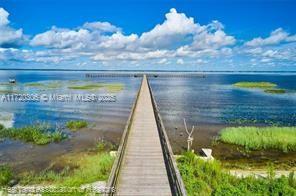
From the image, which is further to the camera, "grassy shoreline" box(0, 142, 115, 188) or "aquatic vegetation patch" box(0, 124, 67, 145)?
"aquatic vegetation patch" box(0, 124, 67, 145)

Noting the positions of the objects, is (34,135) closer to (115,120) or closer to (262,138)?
(115,120)

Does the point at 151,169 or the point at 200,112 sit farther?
the point at 200,112

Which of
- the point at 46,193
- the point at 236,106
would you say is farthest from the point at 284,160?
the point at 236,106

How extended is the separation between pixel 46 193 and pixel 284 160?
14.4m

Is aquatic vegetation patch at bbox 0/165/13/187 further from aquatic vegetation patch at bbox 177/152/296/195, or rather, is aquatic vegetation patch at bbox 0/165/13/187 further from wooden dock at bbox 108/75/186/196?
aquatic vegetation patch at bbox 177/152/296/195

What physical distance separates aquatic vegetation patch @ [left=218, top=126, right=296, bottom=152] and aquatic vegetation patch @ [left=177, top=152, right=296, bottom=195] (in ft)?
25.8

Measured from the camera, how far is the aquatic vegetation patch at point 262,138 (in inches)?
883

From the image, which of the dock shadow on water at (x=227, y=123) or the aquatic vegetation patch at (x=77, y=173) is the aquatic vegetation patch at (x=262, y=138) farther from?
the aquatic vegetation patch at (x=77, y=173)

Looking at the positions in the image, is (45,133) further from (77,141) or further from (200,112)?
(200,112)

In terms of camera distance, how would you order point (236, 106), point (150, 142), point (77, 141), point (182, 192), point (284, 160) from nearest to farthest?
point (182, 192)
point (150, 142)
point (284, 160)
point (77, 141)
point (236, 106)

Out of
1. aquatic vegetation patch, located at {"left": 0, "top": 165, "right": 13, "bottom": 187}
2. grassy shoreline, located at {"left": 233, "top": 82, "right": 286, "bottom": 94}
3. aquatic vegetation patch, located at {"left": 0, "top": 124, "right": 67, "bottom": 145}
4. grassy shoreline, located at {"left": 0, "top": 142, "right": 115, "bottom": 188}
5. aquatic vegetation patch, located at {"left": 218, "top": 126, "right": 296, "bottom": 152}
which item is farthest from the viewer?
grassy shoreline, located at {"left": 233, "top": 82, "right": 286, "bottom": 94}

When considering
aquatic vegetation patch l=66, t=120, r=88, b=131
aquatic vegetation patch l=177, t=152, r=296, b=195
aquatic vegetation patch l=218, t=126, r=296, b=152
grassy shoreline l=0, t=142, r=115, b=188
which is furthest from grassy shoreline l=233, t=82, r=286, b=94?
aquatic vegetation patch l=177, t=152, r=296, b=195

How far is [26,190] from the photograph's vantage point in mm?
13180

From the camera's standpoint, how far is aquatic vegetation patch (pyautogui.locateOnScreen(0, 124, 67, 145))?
2345cm
